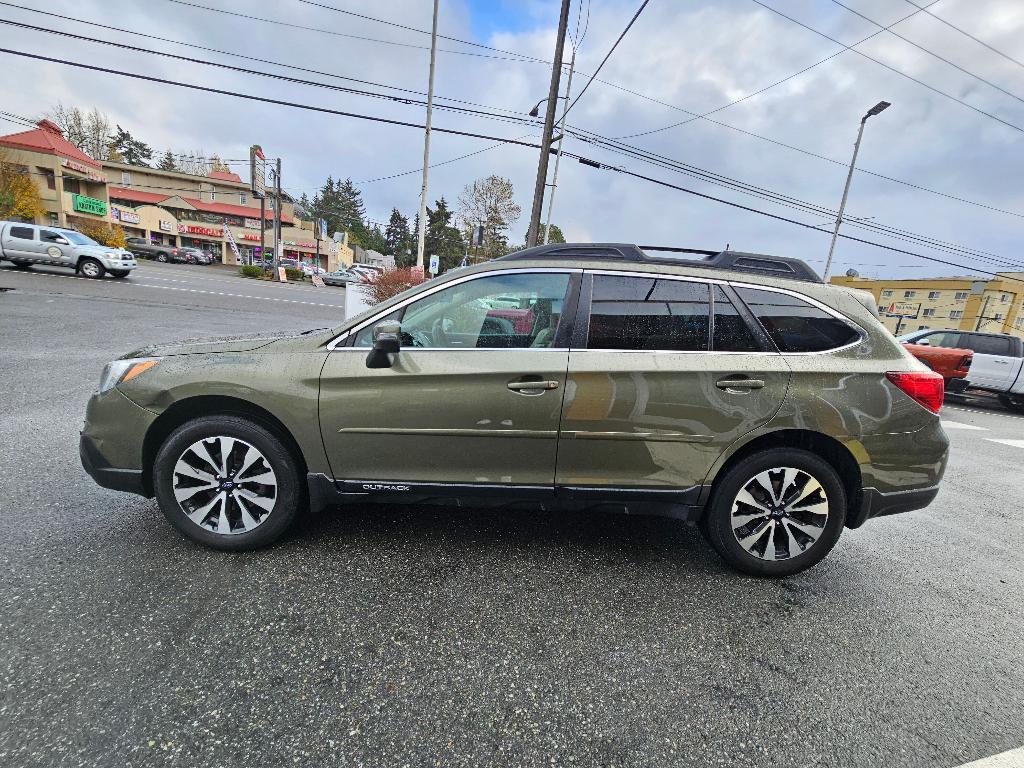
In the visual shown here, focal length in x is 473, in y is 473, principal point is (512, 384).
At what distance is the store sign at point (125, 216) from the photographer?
47594 millimetres

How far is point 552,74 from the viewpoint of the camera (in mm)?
12180

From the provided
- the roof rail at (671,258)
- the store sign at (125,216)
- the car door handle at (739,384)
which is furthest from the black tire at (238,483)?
the store sign at (125,216)

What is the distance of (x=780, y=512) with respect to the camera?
2.64 m

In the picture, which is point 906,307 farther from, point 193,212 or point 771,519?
point 193,212

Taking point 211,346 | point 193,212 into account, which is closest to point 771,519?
point 211,346

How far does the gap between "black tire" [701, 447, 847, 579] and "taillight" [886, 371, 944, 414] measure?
22.7 inches

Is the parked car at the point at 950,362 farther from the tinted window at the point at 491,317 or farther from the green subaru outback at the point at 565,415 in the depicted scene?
the tinted window at the point at 491,317

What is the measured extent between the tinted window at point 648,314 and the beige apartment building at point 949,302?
51.2m

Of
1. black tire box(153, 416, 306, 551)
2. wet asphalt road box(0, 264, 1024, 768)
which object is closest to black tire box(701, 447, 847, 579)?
wet asphalt road box(0, 264, 1024, 768)

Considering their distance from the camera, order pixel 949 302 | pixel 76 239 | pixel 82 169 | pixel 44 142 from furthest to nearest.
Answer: pixel 949 302, pixel 82 169, pixel 44 142, pixel 76 239

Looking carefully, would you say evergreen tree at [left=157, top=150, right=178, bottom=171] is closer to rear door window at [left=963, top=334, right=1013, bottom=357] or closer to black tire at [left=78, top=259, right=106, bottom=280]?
black tire at [left=78, top=259, right=106, bottom=280]

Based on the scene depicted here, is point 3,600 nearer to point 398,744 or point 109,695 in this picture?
point 109,695

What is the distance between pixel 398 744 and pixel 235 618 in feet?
3.32

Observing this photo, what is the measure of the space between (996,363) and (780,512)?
12.1 meters
